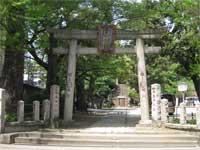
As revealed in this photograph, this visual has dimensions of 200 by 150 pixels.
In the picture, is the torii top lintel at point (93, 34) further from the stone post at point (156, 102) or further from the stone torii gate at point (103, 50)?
the stone post at point (156, 102)

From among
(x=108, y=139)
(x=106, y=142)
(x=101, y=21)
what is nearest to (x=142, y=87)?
(x=101, y=21)

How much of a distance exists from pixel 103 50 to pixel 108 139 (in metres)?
8.06

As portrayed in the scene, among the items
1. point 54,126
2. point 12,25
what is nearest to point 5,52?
point 12,25

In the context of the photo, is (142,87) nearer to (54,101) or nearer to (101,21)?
(54,101)

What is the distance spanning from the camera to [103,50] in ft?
82.6

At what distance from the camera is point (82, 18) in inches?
1018

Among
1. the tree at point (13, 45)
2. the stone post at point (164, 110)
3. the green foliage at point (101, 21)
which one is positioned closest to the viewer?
the tree at point (13, 45)

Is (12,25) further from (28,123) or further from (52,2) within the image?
(28,123)

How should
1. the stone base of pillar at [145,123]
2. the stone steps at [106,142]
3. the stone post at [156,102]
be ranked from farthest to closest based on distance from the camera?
the stone post at [156,102], the stone base of pillar at [145,123], the stone steps at [106,142]

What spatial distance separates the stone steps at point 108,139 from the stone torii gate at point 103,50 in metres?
4.61

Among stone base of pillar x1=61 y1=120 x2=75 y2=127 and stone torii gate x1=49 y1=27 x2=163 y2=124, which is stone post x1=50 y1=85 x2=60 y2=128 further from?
stone torii gate x1=49 y1=27 x2=163 y2=124

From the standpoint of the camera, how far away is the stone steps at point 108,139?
17.9m

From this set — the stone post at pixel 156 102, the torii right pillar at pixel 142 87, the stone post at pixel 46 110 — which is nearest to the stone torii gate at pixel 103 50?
the torii right pillar at pixel 142 87

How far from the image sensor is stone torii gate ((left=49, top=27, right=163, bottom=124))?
79.9ft
